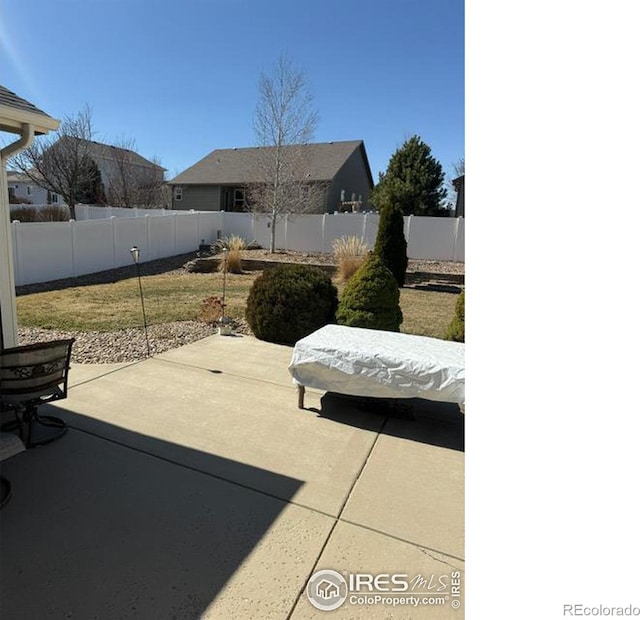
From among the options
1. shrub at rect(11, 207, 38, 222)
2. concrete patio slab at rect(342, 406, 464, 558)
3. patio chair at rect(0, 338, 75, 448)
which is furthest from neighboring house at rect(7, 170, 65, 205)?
concrete patio slab at rect(342, 406, 464, 558)

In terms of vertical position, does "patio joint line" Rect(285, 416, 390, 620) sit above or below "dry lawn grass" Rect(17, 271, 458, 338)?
below

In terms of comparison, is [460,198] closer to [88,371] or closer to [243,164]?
[243,164]

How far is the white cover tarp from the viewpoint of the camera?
3429 mm

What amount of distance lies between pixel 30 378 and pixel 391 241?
1038 cm

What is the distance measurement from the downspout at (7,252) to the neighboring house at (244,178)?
20249mm

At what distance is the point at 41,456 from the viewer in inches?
119

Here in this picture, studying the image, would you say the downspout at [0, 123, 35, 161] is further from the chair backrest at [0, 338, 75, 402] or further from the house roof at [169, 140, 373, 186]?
the house roof at [169, 140, 373, 186]

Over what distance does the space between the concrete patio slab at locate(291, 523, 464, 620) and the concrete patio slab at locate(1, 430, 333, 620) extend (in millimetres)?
112

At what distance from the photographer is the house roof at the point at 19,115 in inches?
137

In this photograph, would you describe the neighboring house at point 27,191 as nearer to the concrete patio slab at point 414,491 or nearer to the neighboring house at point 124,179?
the neighboring house at point 124,179
